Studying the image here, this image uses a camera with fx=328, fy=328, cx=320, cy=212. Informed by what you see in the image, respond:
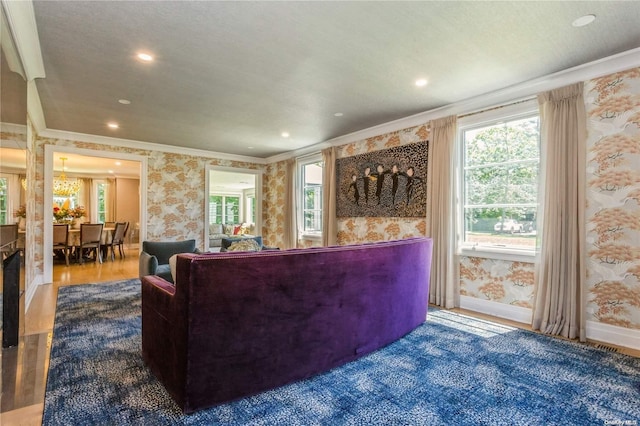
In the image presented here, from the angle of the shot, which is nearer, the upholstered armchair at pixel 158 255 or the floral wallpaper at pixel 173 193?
the upholstered armchair at pixel 158 255

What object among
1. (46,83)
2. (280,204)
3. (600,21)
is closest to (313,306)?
(600,21)

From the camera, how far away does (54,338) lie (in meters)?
2.96

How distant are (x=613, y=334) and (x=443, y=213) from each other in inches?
77.1

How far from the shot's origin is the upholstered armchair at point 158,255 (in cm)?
427

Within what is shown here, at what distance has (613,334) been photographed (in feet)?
9.68

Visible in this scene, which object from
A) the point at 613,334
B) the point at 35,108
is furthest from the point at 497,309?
the point at 35,108

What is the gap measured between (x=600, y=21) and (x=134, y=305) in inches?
209

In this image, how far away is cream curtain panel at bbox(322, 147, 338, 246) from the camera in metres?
5.90

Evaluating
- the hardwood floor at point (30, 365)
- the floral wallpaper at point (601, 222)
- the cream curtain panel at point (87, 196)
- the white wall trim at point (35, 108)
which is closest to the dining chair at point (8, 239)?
the hardwood floor at point (30, 365)

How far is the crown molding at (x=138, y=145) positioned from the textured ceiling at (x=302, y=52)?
113 centimetres

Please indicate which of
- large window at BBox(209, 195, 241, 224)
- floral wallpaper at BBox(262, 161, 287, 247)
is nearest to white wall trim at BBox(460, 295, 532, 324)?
floral wallpaper at BBox(262, 161, 287, 247)

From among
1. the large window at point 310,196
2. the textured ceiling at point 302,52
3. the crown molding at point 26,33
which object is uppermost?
the textured ceiling at point 302,52

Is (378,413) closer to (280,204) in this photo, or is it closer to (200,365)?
(200,365)

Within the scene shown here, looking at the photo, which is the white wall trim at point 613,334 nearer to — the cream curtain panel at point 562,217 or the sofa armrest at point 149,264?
the cream curtain panel at point 562,217
